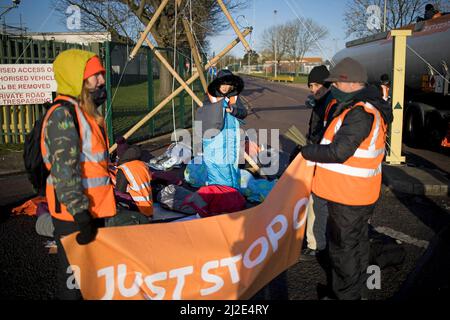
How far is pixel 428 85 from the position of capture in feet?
35.8

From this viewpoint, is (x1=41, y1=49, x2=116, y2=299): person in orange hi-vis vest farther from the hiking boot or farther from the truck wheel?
the truck wheel

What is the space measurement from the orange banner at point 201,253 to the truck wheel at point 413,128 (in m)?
8.69

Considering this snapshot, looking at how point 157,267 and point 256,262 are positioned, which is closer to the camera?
point 157,267

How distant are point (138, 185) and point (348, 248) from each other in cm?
280

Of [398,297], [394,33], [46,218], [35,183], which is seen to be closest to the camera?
[35,183]

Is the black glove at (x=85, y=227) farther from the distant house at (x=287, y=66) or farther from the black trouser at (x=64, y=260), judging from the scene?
the distant house at (x=287, y=66)

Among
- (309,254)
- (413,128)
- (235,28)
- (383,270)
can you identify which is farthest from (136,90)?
(383,270)

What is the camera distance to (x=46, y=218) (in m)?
4.80

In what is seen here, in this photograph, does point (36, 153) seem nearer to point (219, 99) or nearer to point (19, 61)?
point (219, 99)

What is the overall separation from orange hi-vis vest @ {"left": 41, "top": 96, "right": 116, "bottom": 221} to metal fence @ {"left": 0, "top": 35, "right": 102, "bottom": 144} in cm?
833

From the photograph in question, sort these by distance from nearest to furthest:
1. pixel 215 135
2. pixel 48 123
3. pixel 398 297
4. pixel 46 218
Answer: pixel 48 123, pixel 398 297, pixel 46 218, pixel 215 135

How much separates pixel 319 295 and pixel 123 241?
179 centimetres
